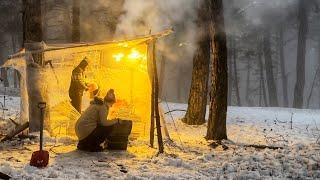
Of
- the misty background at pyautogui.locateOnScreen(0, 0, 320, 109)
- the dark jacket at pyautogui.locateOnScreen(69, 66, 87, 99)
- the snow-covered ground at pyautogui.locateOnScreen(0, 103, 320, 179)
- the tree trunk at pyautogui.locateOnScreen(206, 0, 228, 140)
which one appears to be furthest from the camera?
the misty background at pyautogui.locateOnScreen(0, 0, 320, 109)

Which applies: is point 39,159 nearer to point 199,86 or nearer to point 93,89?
point 93,89

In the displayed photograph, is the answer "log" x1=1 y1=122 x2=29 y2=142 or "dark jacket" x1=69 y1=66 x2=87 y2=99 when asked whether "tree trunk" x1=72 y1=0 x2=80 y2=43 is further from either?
"log" x1=1 y1=122 x2=29 y2=142

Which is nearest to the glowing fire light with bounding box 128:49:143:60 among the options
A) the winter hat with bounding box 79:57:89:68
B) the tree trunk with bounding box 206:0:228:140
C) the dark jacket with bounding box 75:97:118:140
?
the winter hat with bounding box 79:57:89:68

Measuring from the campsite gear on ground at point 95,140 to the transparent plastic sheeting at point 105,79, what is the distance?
2.07 meters

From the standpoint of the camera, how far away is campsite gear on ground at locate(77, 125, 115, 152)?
9383 millimetres

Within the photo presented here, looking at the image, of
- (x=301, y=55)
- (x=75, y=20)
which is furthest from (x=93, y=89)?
(x=301, y=55)

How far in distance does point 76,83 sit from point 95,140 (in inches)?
128

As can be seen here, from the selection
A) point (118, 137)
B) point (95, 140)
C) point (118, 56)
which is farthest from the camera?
point (118, 56)

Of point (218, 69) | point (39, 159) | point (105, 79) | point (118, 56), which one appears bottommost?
point (39, 159)

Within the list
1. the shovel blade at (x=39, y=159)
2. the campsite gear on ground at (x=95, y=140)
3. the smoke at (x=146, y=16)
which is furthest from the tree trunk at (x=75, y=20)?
the shovel blade at (x=39, y=159)

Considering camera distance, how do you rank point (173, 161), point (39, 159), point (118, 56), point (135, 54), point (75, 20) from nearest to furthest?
point (39, 159) < point (173, 161) < point (135, 54) < point (118, 56) < point (75, 20)

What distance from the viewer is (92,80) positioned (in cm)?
1320

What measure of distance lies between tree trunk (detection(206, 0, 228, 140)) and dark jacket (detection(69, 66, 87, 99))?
148 inches

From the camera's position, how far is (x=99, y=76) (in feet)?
43.5
